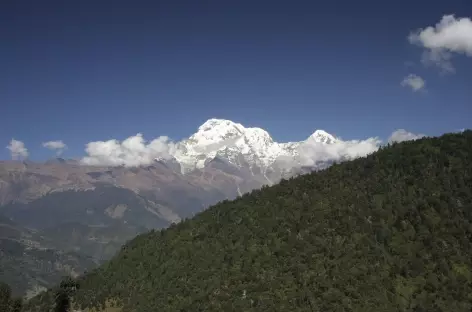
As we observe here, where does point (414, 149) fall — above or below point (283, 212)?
above

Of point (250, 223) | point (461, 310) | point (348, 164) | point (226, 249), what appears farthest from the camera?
point (348, 164)

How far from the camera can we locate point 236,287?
119625 millimetres

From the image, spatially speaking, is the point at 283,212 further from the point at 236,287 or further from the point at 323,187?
the point at 236,287

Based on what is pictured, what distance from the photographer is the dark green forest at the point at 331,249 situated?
10456cm

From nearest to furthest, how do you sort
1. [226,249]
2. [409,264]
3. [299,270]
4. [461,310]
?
[461,310] < [409,264] < [299,270] < [226,249]

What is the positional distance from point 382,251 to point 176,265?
6361 cm

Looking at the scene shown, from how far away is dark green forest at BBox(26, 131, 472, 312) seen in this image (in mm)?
104562

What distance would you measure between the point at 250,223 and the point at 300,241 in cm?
2527

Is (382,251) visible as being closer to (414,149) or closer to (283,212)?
(283,212)

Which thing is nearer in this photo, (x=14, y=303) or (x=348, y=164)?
(x=14, y=303)

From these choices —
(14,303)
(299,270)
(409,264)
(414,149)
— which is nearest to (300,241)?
(299,270)

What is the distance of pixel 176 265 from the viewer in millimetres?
143375

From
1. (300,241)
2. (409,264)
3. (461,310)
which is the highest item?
(300,241)

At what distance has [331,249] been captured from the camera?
11975 cm
